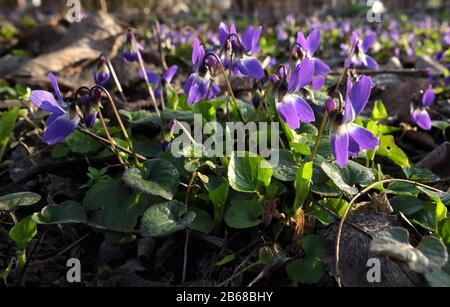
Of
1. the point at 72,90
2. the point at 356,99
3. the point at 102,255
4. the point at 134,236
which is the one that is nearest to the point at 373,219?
the point at 356,99

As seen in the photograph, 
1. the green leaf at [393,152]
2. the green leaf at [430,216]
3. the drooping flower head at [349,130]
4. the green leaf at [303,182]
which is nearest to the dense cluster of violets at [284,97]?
the drooping flower head at [349,130]

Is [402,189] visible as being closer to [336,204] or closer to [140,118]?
[336,204]

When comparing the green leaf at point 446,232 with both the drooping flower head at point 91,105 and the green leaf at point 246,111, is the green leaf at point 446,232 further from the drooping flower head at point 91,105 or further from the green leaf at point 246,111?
the drooping flower head at point 91,105

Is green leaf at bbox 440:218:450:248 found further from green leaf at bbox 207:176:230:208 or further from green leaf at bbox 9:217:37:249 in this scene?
green leaf at bbox 9:217:37:249

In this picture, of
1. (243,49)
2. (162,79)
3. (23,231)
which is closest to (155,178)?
(23,231)

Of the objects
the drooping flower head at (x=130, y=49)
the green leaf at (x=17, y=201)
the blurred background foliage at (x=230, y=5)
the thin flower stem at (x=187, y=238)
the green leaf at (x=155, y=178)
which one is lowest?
the blurred background foliage at (x=230, y=5)

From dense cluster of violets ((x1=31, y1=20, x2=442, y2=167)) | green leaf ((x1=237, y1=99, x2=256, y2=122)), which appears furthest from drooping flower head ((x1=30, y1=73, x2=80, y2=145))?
green leaf ((x1=237, y1=99, x2=256, y2=122))

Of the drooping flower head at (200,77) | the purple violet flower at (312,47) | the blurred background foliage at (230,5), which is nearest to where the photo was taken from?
the drooping flower head at (200,77)
